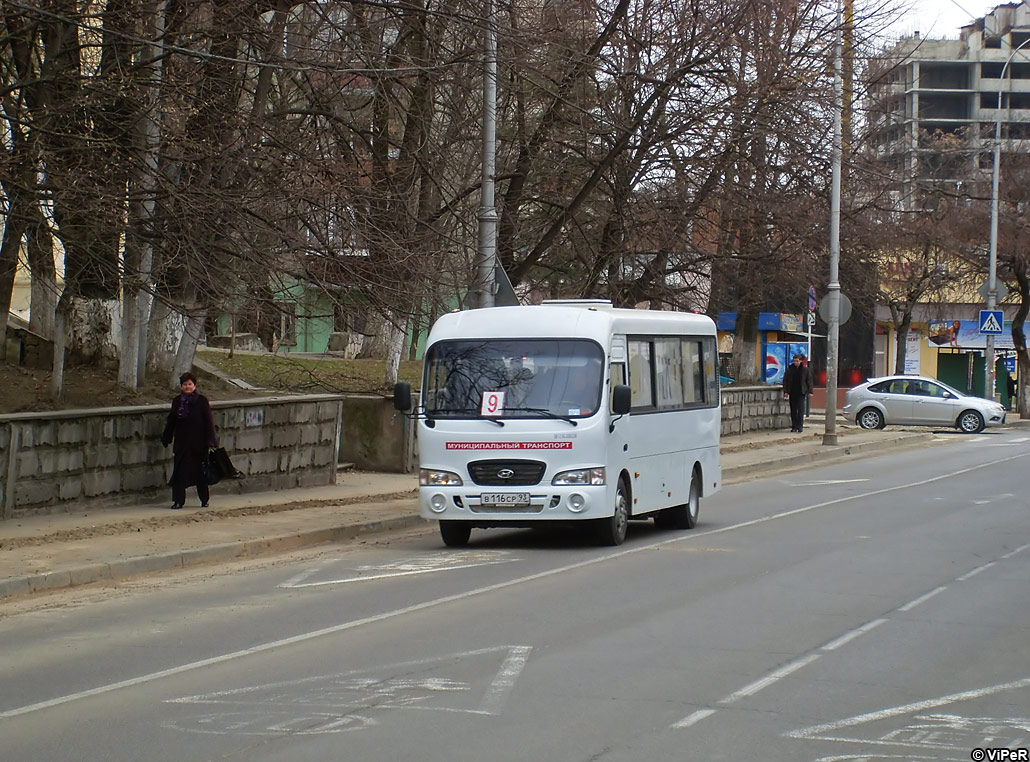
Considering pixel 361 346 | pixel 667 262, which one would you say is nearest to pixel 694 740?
pixel 667 262

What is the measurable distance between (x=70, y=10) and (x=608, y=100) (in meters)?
12.0

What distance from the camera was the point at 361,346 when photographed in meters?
44.3

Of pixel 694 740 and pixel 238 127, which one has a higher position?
pixel 238 127

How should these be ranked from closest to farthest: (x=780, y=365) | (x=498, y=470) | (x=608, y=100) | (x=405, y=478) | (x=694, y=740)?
(x=694, y=740) → (x=498, y=470) → (x=405, y=478) → (x=608, y=100) → (x=780, y=365)

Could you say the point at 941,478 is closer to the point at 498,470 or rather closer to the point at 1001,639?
the point at 498,470

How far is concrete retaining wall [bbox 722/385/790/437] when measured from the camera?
34.5 meters

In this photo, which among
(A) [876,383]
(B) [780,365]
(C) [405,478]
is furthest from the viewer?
(B) [780,365]

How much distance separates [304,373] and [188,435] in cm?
1404

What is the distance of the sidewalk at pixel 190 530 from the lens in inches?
480

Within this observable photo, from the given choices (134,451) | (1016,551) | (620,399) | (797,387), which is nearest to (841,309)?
(797,387)

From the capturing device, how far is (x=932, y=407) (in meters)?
39.2

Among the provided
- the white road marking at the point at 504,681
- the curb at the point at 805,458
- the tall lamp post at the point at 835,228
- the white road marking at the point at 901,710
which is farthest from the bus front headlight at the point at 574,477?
the tall lamp post at the point at 835,228

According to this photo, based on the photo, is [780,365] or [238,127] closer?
[238,127]

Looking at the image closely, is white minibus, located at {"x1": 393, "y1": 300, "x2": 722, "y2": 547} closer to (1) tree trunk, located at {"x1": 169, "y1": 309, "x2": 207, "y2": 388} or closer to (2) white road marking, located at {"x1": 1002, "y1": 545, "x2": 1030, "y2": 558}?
(2) white road marking, located at {"x1": 1002, "y1": 545, "x2": 1030, "y2": 558}
